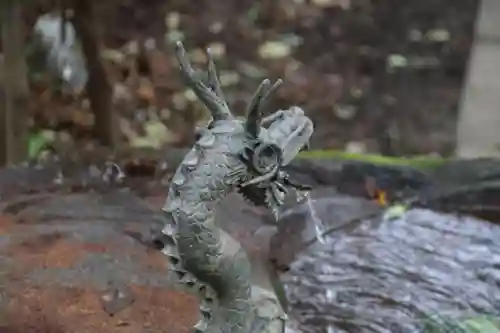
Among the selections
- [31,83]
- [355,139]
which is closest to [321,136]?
[355,139]

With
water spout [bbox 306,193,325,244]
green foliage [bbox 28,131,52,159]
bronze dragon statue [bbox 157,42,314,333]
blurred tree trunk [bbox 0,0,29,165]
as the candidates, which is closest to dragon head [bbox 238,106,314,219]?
bronze dragon statue [bbox 157,42,314,333]

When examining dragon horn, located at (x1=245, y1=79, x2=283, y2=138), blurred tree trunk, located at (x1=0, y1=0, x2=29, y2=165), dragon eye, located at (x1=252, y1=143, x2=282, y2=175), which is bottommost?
dragon eye, located at (x1=252, y1=143, x2=282, y2=175)

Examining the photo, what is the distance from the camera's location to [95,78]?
279cm

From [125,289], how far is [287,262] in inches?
10.6

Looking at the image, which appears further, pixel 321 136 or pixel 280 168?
pixel 321 136

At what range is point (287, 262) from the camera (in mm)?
1452

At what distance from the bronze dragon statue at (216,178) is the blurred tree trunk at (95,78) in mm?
1852

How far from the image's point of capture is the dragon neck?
36.2 inches

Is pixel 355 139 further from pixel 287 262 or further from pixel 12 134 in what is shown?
pixel 287 262

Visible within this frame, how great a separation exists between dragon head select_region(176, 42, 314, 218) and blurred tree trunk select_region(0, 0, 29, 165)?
4.88ft

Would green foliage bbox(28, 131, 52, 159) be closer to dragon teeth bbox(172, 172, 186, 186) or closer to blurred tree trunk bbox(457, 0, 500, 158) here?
blurred tree trunk bbox(457, 0, 500, 158)

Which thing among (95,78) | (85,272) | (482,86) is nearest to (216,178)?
(85,272)

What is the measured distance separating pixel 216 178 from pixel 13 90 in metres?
1.57

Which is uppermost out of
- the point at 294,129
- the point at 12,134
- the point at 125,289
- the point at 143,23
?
the point at 143,23
